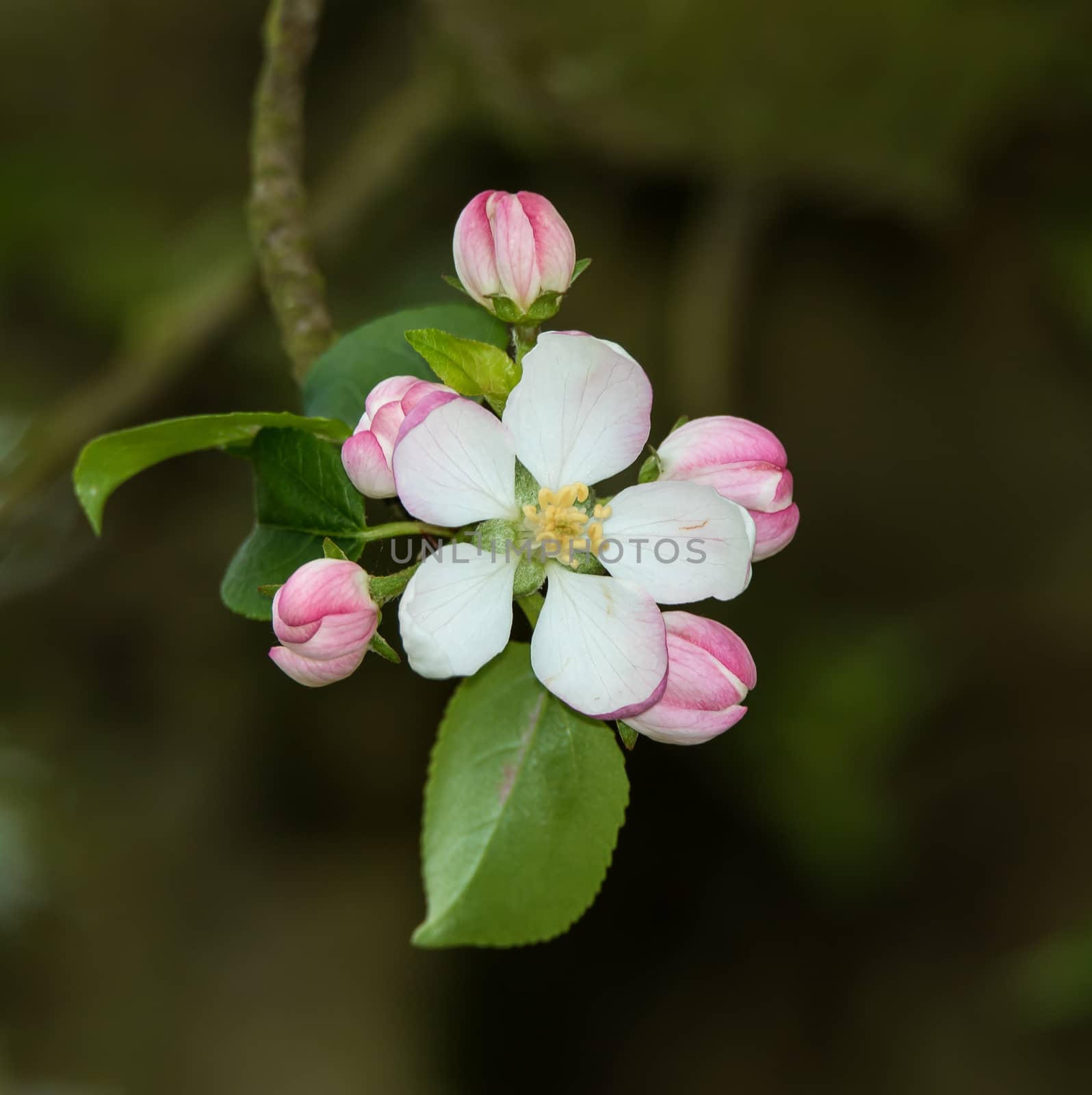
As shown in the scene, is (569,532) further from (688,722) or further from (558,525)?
(688,722)

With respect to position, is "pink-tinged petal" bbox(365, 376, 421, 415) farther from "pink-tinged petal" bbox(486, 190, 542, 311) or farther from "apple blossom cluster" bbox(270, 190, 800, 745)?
"pink-tinged petal" bbox(486, 190, 542, 311)

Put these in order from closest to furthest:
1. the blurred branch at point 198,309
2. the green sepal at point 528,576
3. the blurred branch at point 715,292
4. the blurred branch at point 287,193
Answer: the green sepal at point 528,576, the blurred branch at point 287,193, the blurred branch at point 198,309, the blurred branch at point 715,292

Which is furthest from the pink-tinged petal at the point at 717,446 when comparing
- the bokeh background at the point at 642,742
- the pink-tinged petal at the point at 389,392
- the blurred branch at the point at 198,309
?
the bokeh background at the point at 642,742

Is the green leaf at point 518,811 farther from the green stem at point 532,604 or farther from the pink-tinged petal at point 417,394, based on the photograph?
the pink-tinged petal at point 417,394

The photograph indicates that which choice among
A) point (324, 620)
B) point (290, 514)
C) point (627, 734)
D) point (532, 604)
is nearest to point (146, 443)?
point (290, 514)

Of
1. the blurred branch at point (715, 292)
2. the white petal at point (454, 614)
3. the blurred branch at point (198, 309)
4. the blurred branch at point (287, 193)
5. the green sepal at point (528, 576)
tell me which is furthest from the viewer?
the blurred branch at point (715, 292)

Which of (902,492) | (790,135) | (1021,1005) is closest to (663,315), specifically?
(790,135)

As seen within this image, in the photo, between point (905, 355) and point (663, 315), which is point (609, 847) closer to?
point (663, 315)
